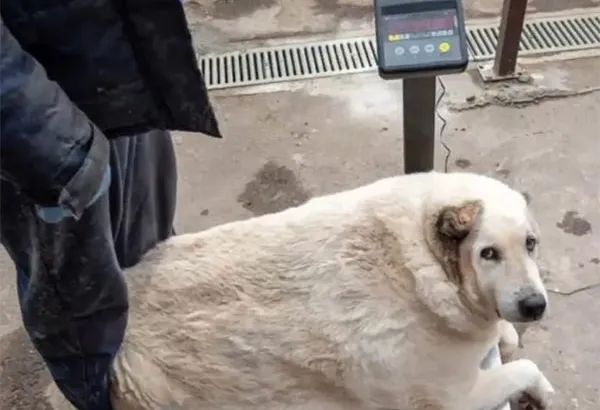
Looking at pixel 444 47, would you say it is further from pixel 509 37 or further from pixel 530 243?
pixel 509 37

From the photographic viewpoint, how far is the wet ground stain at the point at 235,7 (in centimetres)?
247

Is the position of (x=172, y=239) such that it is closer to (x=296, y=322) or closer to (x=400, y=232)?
(x=296, y=322)

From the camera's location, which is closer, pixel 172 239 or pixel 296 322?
pixel 296 322

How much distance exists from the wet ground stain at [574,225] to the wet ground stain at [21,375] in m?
0.99

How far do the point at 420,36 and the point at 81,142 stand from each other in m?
0.52

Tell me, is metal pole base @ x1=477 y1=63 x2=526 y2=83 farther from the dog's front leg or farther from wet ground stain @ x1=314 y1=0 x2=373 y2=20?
the dog's front leg

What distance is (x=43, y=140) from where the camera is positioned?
3.17ft

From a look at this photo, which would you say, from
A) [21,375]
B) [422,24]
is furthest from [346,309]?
[21,375]

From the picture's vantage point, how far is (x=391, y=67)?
128 cm

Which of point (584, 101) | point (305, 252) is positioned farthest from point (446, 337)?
point (584, 101)

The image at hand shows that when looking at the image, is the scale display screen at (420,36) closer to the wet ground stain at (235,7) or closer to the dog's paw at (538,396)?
the dog's paw at (538,396)

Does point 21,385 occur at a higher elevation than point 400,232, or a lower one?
lower

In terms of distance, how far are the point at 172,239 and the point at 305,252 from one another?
223mm

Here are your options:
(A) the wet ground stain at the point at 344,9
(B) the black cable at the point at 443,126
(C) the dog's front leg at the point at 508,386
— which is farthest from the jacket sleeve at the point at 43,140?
(A) the wet ground stain at the point at 344,9
